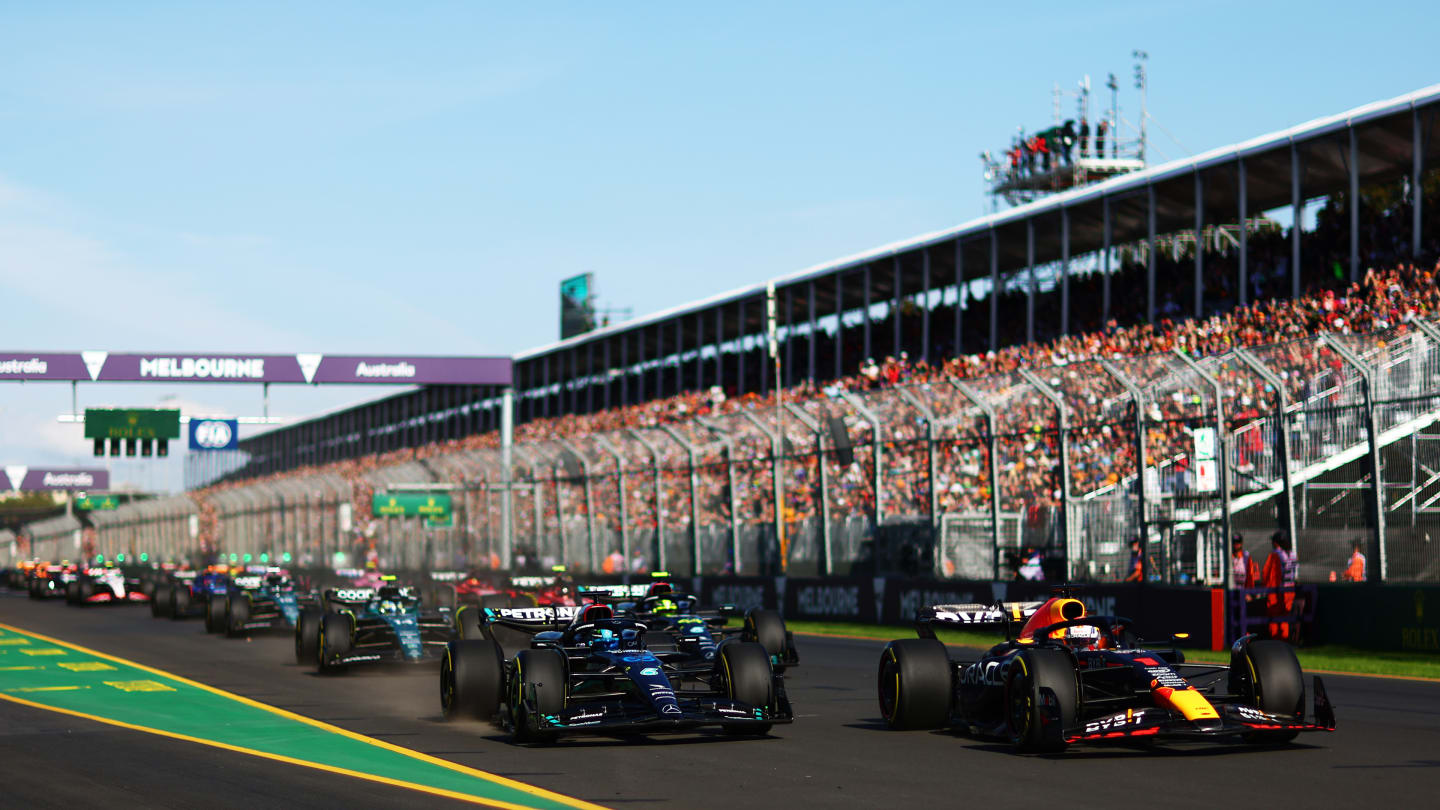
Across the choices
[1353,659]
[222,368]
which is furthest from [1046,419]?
[222,368]

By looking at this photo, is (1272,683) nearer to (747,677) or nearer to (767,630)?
(747,677)

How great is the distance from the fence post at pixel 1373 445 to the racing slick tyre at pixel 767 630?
23.5 ft

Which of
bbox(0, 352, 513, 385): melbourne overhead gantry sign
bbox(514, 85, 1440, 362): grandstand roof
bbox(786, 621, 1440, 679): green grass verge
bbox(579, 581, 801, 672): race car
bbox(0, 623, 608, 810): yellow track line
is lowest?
Result: bbox(786, 621, 1440, 679): green grass verge

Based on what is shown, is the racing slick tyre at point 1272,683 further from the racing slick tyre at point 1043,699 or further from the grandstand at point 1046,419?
the grandstand at point 1046,419

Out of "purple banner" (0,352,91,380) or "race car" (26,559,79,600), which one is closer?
"purple banner" (0,352,91,380)

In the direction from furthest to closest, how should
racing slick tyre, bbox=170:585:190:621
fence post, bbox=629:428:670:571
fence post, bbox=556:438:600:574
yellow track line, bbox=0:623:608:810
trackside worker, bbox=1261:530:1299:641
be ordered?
1. fence post, bbox=556:438:600:574
2. racing slick tyre, bbox=170:585:190:621
3. fence post, bbox=629:428:670:571
4. trackside worker, bbox=1261:530:1299:641
5. yellow track line, bbox=0:623:608:810

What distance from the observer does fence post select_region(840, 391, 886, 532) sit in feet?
86.8

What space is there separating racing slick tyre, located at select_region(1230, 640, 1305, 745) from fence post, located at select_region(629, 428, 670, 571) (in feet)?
69.0

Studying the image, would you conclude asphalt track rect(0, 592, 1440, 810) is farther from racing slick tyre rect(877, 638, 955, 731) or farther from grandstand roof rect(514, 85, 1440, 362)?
grandstand roof rect(514, 85, 1440, 362)

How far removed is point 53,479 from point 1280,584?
87557 mm

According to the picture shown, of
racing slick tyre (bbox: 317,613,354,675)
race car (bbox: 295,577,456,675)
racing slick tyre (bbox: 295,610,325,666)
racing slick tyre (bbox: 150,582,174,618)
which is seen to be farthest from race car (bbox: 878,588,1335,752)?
racing slick tyre (bbox: 150,582,174,618)

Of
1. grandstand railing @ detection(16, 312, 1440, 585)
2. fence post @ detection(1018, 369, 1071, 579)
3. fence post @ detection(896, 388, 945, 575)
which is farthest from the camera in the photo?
fence post @ detection(896, 388, 945, 575)

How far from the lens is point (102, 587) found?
41.5 meters

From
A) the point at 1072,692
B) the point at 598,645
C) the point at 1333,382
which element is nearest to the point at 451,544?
the point at 1333,382
